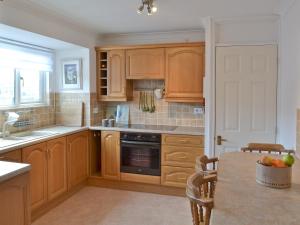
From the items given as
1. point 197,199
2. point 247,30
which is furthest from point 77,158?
point 197,199

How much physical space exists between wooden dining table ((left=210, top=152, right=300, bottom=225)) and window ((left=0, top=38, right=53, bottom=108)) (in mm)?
2824

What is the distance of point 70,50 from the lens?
13.5 ft

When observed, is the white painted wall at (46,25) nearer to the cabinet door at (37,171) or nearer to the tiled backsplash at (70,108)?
the tiled backsplash at (70,108)

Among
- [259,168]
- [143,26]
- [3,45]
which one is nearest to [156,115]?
[143,26]

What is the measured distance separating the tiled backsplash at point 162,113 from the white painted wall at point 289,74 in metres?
1.26

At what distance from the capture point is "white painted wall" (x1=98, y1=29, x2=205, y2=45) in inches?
155

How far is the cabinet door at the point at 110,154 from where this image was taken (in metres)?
3.97

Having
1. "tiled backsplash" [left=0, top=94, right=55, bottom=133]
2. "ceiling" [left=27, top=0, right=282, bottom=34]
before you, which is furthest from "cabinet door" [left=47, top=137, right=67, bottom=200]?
"ceiling" [left=27, top=0, right=282, bottom=34]

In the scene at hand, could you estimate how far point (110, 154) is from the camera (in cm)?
402

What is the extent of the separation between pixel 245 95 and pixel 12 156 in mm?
2625

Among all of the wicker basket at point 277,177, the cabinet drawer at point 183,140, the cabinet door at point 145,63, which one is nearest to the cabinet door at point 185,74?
the cabinet door at point 145,63

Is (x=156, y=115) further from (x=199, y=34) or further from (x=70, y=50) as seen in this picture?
(x=70, y=50)

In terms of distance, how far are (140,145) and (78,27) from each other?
181cm

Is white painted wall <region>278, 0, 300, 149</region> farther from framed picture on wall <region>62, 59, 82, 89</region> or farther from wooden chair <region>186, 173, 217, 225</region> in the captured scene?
framed picture on wall <region>62, 59, 82, 89</region>
